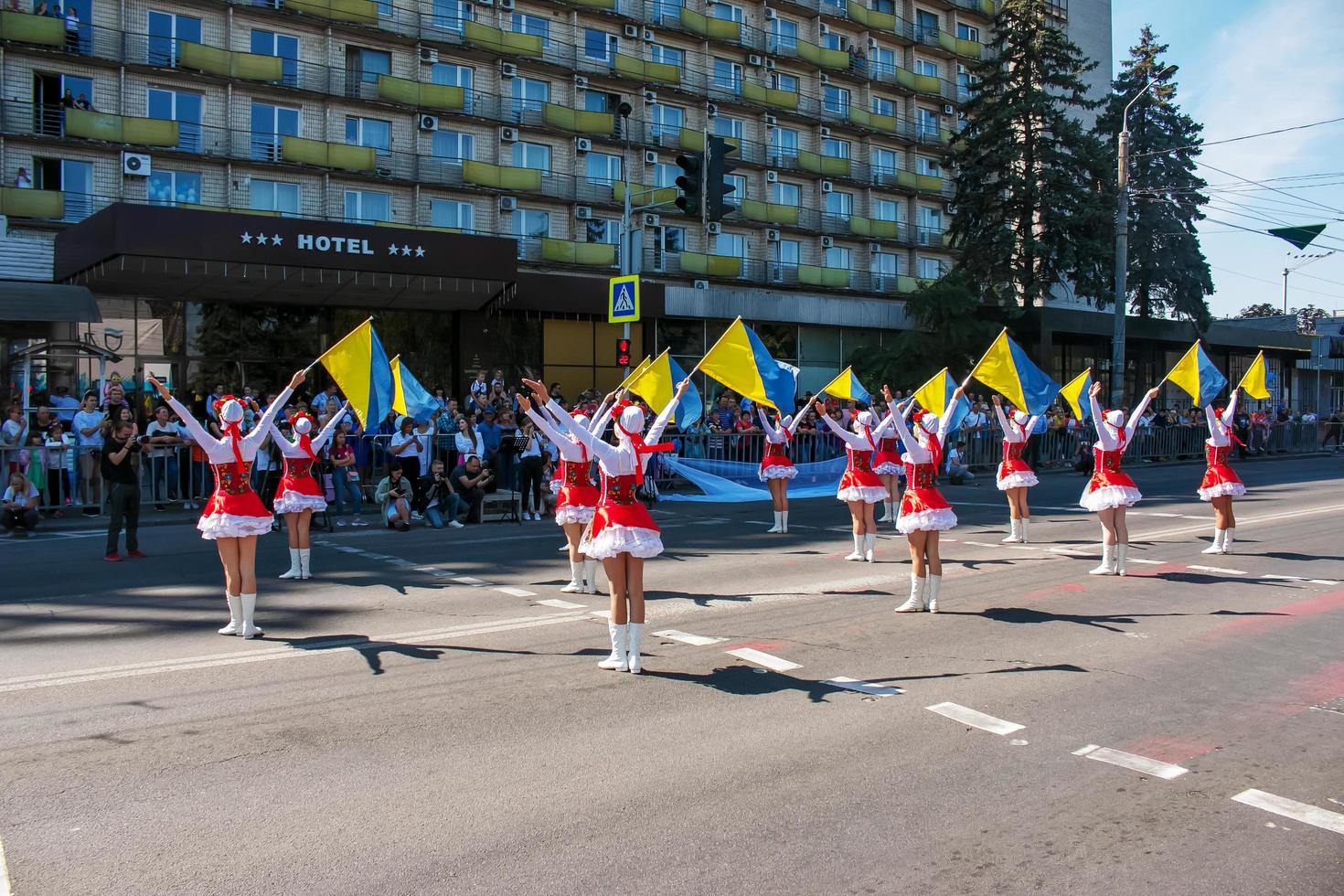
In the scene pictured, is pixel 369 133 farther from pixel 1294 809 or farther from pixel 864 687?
pixel 1294 809

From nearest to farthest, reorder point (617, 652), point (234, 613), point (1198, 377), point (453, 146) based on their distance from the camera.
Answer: point (617, 652) → point (234, 613) → point (1198, 377) → point (453, 146)

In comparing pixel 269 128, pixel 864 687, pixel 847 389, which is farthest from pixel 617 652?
pixel 269 128

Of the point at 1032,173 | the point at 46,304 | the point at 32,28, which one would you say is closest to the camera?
the point at 46,304

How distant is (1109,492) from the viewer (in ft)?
38.2

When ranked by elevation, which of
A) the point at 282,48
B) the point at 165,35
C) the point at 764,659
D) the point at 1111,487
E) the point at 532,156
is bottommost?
the point at 764,659

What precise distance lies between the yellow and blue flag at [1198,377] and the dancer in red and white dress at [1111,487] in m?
2.94

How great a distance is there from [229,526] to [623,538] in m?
3.32

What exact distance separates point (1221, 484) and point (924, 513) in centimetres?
600

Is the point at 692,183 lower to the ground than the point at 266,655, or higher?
higher

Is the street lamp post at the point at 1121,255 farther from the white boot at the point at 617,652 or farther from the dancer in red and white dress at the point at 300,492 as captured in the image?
the white boot at the point at 617,652

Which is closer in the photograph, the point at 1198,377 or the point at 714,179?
the point at 1198,377

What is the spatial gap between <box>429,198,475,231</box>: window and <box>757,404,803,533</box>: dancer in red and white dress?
21858 millimetres

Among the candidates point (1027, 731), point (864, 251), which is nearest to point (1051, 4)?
point (864, 251)

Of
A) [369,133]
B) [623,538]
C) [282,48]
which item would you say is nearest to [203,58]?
[282,48]
